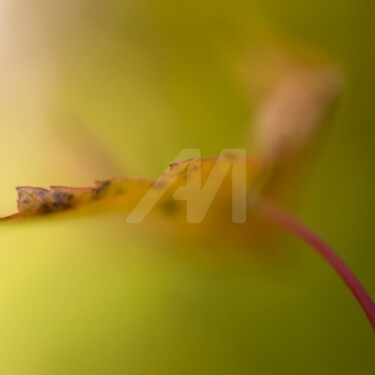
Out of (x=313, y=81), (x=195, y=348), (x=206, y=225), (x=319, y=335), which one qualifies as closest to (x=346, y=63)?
→ (x=313, y=81)

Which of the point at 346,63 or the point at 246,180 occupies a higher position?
the point at 346,63

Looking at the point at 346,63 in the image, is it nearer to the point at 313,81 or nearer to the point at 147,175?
the point at 313,81

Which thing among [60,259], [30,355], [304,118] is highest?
[304,118]

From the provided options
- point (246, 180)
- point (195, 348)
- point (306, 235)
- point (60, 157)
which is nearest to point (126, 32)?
point (60, 157)

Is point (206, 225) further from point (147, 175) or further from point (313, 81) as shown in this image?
point (313, 81)

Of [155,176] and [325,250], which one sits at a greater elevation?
[155,176]

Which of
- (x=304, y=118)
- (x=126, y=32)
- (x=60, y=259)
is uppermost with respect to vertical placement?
(x=126, y=32)
